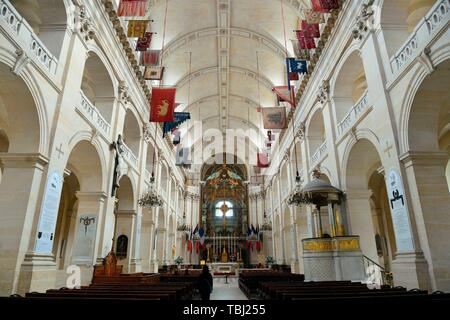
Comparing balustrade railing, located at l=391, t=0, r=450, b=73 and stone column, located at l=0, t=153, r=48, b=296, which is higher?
balustrade railing, located at l=391, t=0, r=450, b=73

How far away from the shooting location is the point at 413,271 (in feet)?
24.0

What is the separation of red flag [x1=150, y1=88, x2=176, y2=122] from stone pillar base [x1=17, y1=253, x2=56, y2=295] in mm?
8278

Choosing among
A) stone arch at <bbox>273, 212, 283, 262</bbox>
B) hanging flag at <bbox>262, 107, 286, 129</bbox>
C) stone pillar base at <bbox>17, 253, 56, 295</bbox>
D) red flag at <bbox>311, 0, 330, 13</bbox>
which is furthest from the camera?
stone arch at <bbox>273, 212, 283, 262</bbox>

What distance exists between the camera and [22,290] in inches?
280

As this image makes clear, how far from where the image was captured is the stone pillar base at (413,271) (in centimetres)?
716

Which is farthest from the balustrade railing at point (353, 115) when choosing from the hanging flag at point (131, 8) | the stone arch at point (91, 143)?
the stone arch at point (91, 143)

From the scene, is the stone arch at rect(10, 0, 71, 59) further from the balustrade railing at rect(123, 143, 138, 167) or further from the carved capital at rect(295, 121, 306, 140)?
the carved capital at rect(295, 121, 306, 140)

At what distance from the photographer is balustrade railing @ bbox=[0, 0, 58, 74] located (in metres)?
6.73

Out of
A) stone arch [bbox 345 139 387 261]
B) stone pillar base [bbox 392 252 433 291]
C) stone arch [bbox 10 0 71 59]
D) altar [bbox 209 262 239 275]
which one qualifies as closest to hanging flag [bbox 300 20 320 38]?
stone arch [bbox 345 139 387 261]

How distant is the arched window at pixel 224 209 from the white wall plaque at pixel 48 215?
101 ft

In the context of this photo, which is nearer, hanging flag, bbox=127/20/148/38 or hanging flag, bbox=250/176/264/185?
hanging flag, bbox=127/20/148/38

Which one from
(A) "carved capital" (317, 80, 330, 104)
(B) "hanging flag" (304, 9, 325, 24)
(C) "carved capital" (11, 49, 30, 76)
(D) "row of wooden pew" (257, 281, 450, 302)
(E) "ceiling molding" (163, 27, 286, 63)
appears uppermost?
(E) "ceiling molding" (163, 27, 286, 63)

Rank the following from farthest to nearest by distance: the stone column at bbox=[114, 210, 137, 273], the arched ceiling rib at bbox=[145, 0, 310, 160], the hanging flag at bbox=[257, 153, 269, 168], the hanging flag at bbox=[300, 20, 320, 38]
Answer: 1. the hanging flag at bbox=[257, 153, 269, 168]
2. the arched ceiling rib at bbox=[145, 0, 310, 160]
3. the stone column at bbox=[114, 210, 137, 273]
4. the hanging flag at bbox=[300, 20, 320, 38]
